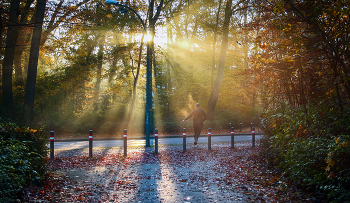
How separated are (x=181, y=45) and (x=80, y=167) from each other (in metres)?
22.7

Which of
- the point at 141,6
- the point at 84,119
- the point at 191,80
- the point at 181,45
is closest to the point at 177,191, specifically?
the point at 141,6

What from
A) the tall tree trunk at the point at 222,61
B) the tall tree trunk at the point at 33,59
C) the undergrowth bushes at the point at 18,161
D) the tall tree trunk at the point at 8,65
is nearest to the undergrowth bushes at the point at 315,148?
the undergrowth bushes at the point at 18,161

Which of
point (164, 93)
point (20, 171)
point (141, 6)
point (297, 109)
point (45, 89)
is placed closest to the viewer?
point (20, 171)

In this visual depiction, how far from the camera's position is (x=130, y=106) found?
963 inches

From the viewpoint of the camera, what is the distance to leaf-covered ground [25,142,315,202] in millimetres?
5582

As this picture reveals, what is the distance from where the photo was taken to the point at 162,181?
7129 mm

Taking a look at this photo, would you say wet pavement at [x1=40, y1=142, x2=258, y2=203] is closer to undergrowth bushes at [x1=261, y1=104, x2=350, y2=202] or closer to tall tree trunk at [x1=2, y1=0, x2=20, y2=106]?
undergrowth bushes at [x1=261, y1=104, x2=350, y2=202]

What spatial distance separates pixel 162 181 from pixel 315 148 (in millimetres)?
3598

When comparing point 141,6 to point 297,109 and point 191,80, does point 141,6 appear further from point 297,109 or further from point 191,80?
point 297,109

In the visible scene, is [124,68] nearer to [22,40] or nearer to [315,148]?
[22,40]

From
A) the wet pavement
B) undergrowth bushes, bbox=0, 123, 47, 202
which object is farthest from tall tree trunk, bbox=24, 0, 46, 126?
undergrowth bushes, bbox=0, 123, 47, 202

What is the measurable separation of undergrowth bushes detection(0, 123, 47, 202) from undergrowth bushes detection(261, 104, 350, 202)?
16.5 ft

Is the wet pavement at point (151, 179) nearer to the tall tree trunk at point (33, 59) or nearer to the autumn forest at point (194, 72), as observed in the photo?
the autumn forest at point (194, 72)

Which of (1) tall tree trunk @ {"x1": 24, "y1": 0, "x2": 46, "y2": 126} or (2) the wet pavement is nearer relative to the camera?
(2) the wet pavement
